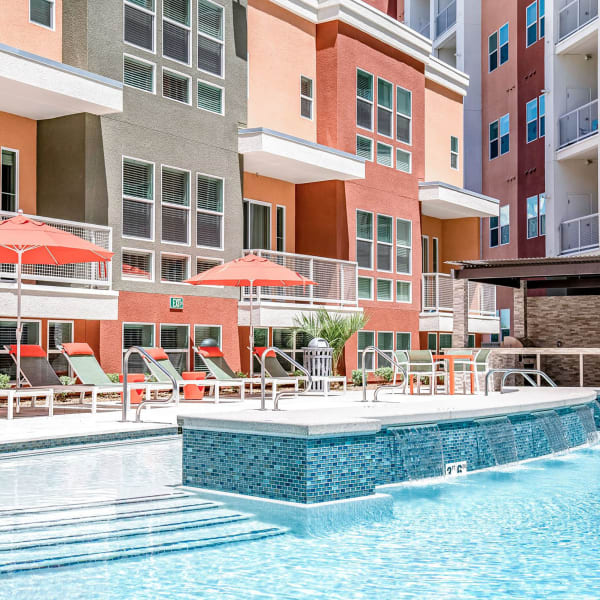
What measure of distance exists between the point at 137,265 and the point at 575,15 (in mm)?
19968

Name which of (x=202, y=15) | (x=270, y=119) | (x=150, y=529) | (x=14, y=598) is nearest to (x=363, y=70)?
(x=270, y=119)

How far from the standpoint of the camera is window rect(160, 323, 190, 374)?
61.5 ft

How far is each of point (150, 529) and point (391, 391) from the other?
1493cm

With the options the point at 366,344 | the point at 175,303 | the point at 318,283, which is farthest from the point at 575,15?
the point at 175,303

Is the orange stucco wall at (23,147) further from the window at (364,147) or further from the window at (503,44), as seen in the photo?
the window at (503,44)

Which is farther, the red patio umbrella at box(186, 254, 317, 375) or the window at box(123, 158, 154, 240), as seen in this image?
the window at box(123, 158, 154, 240)

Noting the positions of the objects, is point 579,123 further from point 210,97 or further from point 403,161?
point 210,97

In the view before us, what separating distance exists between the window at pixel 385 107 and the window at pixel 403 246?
108 inches

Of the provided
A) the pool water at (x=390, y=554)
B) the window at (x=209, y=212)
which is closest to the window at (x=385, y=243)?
the window at (x=209, y=212)

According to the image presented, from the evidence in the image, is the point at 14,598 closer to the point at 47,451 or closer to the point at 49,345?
the point at 47,451

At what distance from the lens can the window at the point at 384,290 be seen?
25.1 m

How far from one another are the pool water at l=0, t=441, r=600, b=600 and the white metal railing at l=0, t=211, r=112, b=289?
680 centimetres

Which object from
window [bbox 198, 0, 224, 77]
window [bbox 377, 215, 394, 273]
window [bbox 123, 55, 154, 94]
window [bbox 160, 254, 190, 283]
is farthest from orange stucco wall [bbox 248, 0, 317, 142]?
window [bbox 160, 254, 190, 283]

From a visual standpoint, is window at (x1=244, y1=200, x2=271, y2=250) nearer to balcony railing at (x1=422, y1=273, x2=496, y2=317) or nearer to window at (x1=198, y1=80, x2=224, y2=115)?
window at (x1=198, y1=80, x2=224, y2=115)
